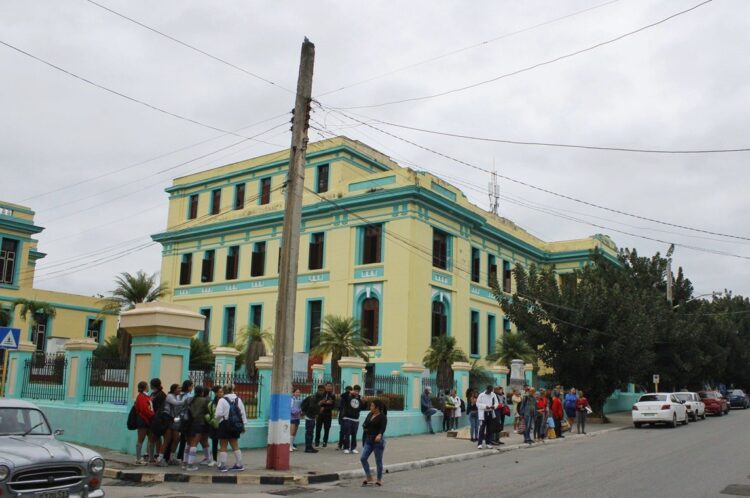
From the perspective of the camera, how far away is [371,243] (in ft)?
114

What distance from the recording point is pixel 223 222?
134 ft

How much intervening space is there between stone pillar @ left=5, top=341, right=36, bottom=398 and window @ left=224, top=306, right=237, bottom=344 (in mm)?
→ 19669

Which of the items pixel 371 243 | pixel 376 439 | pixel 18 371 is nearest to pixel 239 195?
pixel 371 243

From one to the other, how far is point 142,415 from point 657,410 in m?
21.9

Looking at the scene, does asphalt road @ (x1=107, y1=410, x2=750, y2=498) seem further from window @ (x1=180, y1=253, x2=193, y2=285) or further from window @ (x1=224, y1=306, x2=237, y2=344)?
window @ (x1=180, y1=253, x2=193, y2=285)

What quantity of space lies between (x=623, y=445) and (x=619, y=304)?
1252cm

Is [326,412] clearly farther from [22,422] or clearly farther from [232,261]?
[232,261]

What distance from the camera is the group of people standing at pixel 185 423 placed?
1323cm

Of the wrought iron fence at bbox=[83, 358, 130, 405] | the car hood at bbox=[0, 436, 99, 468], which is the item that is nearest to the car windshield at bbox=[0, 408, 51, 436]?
the car hood at bbox=[0, 436, 99, 468]

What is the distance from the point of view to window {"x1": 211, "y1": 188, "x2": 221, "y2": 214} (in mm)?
43300

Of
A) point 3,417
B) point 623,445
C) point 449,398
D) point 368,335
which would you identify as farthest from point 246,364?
point 3,417

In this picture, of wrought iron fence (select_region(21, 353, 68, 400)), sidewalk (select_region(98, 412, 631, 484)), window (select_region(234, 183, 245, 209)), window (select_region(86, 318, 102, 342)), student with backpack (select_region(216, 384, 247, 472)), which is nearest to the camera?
sidewalk (select_region(98, 412, 631, 484))

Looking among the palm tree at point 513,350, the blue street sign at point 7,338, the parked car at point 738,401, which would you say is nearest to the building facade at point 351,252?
the palm tree at point 513,350

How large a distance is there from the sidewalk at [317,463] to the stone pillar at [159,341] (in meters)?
1.81
